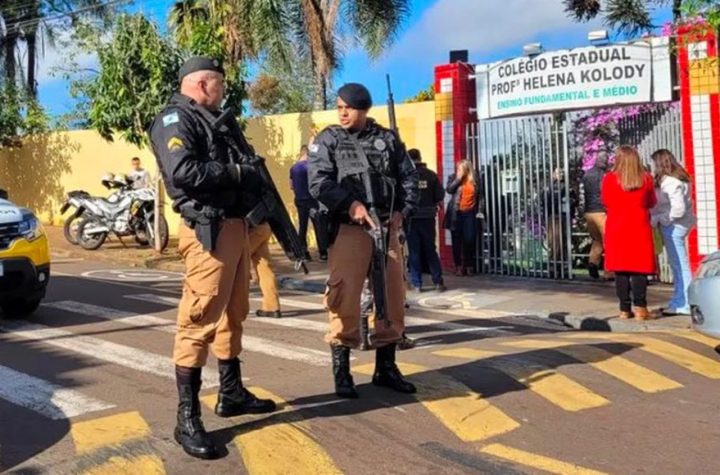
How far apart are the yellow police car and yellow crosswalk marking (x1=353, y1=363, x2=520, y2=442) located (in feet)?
13.9

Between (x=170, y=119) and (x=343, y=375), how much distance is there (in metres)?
1.93

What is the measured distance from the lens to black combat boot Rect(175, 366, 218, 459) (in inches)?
166

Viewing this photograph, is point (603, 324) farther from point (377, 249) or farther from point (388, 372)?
point (377, 249)

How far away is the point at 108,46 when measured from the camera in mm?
14219

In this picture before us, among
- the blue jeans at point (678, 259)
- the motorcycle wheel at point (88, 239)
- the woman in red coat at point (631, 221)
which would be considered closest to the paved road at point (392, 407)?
the woman in red coat at point (631, 221)

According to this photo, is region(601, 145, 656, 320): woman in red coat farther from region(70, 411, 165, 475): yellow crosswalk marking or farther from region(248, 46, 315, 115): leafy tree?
region(248, 46, 315, 115): leafy tree

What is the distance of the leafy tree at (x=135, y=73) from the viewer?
14008mm

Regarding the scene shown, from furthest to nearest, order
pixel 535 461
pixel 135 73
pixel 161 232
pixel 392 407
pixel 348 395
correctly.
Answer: pixel 161 232 → pixel 135 73 → pixel 348 395 → pixel 392 407 → pixel 535 461

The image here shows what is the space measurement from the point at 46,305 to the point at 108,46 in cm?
608

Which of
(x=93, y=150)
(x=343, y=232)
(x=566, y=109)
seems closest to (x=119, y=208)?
(x=93, y=150)

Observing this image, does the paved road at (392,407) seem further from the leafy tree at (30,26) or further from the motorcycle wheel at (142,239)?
the leafy tree at (30,26)

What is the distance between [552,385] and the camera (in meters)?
5.59

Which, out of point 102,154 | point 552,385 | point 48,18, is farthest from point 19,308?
point 48,18

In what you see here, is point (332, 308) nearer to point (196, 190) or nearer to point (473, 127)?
point (196, 190)
